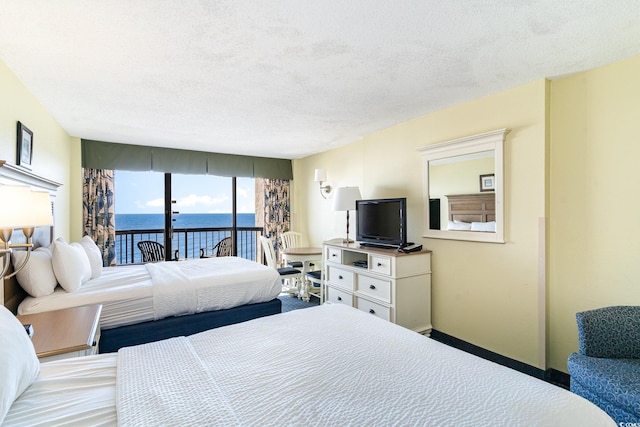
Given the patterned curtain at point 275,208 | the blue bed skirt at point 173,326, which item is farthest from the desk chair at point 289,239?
the blue bed skirt at point 173,326

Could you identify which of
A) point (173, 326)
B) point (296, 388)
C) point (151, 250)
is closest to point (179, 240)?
point (151, 250)

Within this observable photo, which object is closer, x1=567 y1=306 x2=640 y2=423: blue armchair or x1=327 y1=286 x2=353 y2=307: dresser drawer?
x1=567 y1=306 x2=640 y2=423: blue armchair

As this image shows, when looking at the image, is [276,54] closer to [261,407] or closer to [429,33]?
[429,33]

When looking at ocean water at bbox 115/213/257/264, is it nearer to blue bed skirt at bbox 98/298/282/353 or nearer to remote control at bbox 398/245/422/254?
blue bed skirt at bbox 98/298/282/353

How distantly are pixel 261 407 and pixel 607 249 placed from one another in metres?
2.51

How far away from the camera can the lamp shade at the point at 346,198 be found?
3.85 metres

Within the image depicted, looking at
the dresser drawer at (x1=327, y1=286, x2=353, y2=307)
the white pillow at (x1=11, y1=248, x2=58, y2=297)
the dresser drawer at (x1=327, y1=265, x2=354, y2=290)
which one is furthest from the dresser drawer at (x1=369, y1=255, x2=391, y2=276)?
the white pillow at (x1=11, y1=248, x2=58, y2=297)

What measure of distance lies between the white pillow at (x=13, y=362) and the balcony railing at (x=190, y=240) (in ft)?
13.3

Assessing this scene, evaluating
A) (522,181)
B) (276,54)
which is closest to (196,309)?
(276,54)

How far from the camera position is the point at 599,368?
1.61 meters

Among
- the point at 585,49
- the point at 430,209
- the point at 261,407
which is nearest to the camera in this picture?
the point at 261,407

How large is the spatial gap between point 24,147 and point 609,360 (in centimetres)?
428

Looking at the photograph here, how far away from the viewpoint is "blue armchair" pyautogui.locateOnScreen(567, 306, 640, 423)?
1.48m

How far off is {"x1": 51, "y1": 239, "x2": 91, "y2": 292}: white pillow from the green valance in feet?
7.68
